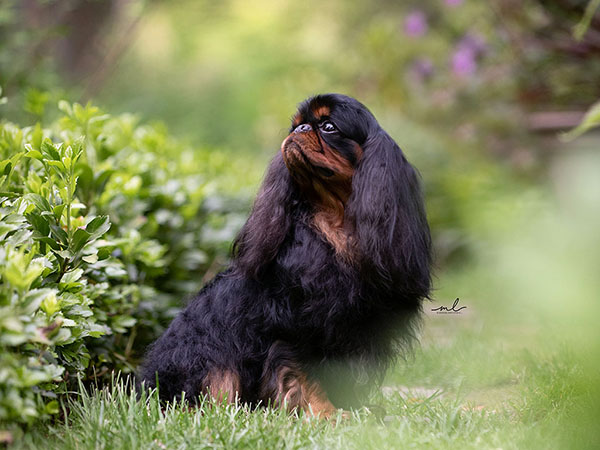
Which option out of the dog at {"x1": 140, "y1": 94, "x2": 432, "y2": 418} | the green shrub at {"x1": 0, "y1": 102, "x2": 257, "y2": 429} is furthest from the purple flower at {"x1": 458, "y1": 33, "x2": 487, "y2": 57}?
the dog at {"x1": 140, "y1": 94, "x2": 432, "y2": 418}

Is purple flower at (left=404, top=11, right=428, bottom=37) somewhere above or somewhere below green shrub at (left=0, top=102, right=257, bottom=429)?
above

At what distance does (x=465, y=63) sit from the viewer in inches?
315

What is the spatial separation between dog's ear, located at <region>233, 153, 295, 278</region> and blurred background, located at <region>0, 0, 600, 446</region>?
0.63 m

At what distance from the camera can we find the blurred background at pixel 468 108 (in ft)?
2.26

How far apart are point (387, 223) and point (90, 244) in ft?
4.00

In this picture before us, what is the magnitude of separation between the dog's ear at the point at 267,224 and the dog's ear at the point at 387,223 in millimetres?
294

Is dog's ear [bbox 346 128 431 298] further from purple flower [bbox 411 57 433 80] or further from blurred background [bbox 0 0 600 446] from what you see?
purple flower [bbox 411 57 433 80]

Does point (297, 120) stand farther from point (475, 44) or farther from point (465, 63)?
point (475, 44)

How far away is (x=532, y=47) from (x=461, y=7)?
231 centimetres

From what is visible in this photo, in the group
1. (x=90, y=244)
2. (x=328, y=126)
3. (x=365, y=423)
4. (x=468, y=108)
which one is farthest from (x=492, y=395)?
(x=468, y=108)

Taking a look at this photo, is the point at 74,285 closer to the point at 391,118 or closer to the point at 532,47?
the point at 532,47

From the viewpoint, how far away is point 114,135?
15.6 feet

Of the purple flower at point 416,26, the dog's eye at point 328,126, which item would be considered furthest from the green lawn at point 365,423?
the purple flower at point 416,26

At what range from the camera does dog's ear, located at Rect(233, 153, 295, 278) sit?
9.20 feet
